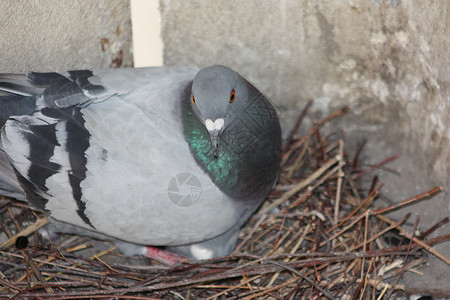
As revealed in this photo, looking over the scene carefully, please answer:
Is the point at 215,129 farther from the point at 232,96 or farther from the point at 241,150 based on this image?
the point at 241,150

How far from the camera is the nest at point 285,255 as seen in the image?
11.4ft

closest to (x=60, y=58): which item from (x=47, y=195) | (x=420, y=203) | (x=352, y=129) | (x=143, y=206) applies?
(x=47, y=195)

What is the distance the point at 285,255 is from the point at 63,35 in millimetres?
2027

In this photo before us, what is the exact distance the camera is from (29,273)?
3643mm

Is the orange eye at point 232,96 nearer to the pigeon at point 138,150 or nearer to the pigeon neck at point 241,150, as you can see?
the pigeon at point 138,150

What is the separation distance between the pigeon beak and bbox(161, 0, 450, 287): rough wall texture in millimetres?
1145

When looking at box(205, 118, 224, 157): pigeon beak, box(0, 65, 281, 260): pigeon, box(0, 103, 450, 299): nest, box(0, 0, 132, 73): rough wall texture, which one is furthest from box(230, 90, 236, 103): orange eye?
box(0, 0, 132, 73): rough wall texture

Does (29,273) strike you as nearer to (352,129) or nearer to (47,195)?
(47,195)

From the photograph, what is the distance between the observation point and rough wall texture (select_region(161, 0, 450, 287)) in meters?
3.66

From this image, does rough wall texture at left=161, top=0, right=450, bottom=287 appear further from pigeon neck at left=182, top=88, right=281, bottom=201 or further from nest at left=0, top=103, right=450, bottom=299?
pigeon neck at left=182, top=88, right=281, bottom=201

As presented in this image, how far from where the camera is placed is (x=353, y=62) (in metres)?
4.14

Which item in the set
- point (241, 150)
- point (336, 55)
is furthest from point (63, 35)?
point (336, 55)

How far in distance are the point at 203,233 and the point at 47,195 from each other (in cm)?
97

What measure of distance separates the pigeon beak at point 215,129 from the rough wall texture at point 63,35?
1262mm
